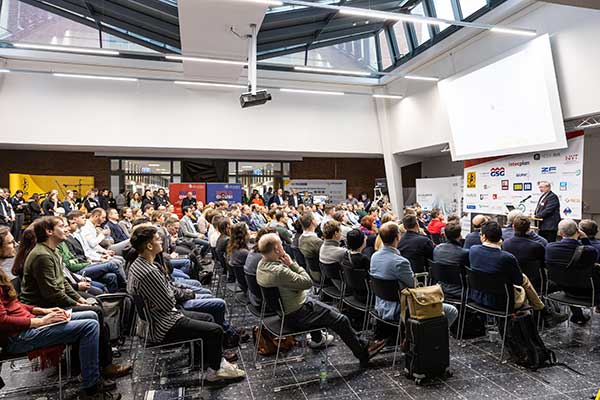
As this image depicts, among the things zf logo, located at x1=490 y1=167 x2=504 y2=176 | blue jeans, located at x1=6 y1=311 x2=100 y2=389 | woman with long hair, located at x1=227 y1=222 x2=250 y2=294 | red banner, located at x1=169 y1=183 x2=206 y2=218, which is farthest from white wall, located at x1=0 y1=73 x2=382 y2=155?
blue jeans, located at x1=6 y1=311 x2=100 y2=389

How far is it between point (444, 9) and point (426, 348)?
8957 millimetres

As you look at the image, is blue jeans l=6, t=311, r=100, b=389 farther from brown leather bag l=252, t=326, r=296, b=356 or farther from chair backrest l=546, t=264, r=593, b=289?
chair backrest l=546, t=264, r=593, b=289

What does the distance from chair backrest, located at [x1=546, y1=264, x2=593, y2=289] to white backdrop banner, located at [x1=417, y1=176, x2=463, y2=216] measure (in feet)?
24.6

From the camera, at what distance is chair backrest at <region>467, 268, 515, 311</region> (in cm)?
315

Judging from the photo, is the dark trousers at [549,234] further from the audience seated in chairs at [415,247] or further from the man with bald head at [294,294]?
the man with bald head at [294,294]

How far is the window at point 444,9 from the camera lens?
9320 millimetres

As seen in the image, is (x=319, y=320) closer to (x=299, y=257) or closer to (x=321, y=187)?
(x=299, y=257)

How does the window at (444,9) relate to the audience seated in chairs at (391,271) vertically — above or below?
above

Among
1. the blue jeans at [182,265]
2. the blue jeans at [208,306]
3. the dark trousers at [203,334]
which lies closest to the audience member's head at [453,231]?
the blue jeans at [208,306]

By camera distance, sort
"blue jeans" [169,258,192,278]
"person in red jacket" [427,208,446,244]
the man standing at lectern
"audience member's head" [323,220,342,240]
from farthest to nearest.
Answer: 1. "person in red jacket" [427,208,446,244]
2. the man standing at lectern
3. "blue jeans" [169,258,192,278]
4. "audience member's head" [323,220,342,240]

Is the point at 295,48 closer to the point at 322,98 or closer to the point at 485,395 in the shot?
the point at 322,98

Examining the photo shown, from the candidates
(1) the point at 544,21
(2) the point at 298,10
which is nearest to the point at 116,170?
(2) the point at 298,10

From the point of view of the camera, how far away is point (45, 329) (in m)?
2.48

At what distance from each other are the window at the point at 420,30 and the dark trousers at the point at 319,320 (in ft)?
30.2
